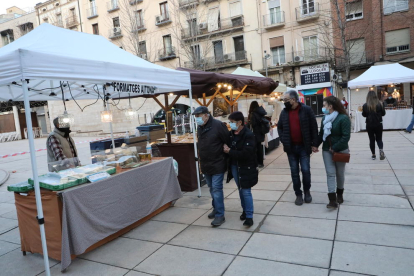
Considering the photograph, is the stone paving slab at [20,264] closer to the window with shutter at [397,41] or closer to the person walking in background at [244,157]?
the person walking in background at [244,157]

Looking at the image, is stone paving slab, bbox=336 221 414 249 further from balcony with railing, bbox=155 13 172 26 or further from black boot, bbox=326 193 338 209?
balcony with railing, bbox=155 13 172 26

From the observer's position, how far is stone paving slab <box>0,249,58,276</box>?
313 cm

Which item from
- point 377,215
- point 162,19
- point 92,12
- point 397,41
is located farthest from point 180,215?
point 92,12

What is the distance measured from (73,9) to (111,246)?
116 feet

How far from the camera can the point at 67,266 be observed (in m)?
3.06

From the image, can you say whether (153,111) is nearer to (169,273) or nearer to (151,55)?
(151,55)

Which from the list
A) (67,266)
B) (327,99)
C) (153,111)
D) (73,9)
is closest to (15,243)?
(67,266)

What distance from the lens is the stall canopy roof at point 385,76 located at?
11.9 meters

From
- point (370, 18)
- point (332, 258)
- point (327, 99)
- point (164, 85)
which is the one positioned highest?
point (370, 18)

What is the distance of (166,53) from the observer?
93.1 feet

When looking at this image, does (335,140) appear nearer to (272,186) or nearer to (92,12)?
(272,186)

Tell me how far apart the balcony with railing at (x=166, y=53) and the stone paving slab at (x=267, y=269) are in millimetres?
26639

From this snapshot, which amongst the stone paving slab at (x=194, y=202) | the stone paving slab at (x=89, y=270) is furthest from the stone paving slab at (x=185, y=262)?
the stone paving slab at (x=194, y=202)

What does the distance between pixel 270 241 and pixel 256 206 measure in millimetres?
1216
